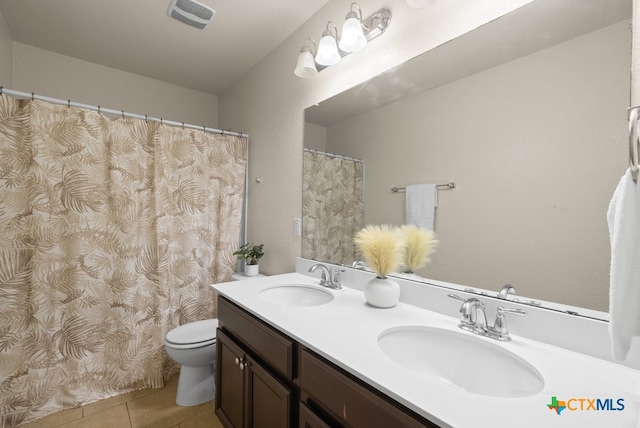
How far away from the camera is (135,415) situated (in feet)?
5.54

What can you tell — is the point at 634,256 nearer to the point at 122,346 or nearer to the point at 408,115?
the point at 408,115

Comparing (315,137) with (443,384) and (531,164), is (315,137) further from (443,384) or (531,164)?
(443,384)

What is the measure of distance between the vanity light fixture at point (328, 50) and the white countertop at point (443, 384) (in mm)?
1249

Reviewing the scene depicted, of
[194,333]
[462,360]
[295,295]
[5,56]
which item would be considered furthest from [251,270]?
[5,56]

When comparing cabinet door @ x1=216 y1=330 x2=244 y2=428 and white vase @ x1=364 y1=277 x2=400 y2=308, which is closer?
white vase @ x1=364 y1=277 x2=400 y2=308

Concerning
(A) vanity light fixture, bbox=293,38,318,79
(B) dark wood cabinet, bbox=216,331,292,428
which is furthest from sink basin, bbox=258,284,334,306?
(A) vanity light fixture, bbox=293,38,318,79

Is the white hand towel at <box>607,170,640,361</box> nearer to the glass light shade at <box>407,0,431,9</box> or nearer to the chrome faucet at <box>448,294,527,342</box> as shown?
the chrome faucet at <box>448,294,527,342</box>

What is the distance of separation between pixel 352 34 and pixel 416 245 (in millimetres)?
1028

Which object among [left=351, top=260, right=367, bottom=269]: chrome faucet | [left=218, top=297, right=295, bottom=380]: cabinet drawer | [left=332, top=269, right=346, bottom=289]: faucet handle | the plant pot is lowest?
[left=218, top=297, right=295, bottom=380]: cabinet drawer

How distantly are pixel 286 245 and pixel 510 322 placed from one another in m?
1.39

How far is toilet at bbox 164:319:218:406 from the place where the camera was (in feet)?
5.50

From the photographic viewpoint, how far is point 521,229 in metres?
0.95

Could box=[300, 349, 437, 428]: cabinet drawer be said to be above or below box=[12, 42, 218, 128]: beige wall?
below

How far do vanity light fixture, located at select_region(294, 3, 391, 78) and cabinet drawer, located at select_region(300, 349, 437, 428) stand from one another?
1.37 meters
